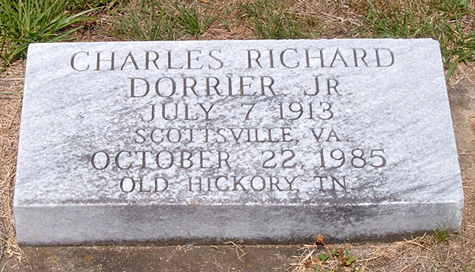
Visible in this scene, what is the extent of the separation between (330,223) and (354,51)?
876 mm

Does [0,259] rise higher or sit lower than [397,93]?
lower

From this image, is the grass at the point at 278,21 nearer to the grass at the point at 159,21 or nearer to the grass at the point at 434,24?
the grass at the point at 159,21

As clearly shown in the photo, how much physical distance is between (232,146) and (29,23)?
1.64 metres

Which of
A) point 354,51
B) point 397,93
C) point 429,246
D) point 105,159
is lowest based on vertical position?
point 429,246

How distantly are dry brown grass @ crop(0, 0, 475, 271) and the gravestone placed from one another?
0.27 ft

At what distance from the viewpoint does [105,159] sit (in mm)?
3191

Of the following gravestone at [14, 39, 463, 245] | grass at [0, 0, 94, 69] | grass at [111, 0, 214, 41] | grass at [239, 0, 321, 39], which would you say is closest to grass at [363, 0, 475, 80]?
grass at [239, 0, 321, 39]

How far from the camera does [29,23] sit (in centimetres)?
418

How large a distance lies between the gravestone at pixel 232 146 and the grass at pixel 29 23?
679mm

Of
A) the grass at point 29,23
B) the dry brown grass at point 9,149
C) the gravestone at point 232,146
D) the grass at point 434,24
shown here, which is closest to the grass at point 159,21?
the grass at point 29,23

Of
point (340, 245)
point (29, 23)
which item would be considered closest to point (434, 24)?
point (340, 245)

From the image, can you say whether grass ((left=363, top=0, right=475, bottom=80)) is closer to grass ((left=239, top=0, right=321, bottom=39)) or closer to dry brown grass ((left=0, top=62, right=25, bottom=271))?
grass ((left=239, top=0, right=321, bottom=39))

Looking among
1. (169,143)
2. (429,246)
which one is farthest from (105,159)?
(429,246)

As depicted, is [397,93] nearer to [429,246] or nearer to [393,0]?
[429,246]
